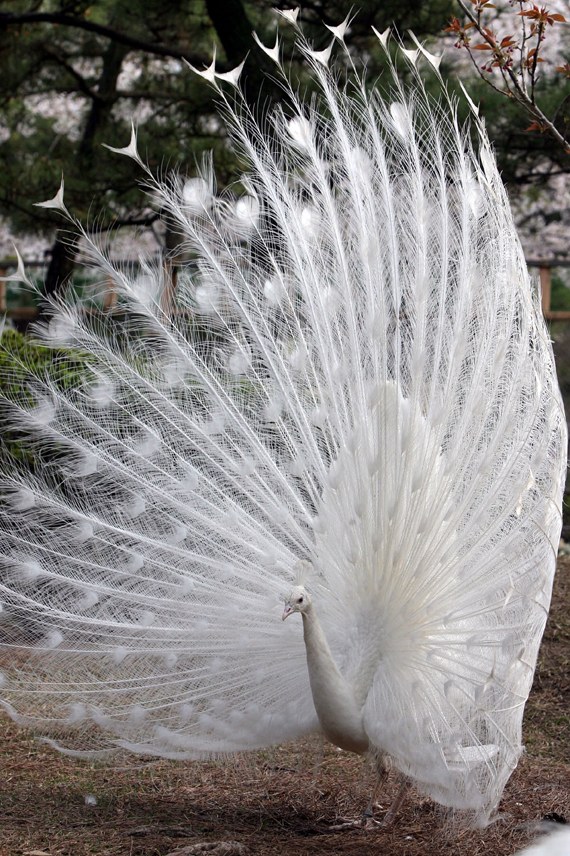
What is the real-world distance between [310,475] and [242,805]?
4.45 feet

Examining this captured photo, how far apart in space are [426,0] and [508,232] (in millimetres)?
4822

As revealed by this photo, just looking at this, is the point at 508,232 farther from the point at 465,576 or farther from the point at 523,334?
the point at 465,576

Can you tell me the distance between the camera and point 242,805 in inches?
148

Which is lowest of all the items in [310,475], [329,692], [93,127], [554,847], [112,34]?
[554,847]

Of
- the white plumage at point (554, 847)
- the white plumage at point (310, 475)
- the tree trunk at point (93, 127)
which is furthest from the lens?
the tree trunk at point (93, 127)

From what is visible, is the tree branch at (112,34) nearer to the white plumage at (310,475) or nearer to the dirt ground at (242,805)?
the white plumage at (310,475)

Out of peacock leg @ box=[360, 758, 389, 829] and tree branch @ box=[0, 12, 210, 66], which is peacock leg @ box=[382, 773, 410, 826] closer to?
peacock leg @ box=[360, 758, 389, 829]

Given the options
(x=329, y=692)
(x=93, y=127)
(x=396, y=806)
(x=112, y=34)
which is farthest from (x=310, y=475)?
(x=93, y=127)

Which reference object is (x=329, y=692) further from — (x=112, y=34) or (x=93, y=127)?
(x=93, y=127)

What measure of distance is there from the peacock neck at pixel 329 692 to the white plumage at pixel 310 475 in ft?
0.03

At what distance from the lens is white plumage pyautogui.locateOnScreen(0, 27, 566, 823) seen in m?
3.17

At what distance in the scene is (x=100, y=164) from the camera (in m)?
8.20

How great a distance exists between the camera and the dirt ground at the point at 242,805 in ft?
10.7

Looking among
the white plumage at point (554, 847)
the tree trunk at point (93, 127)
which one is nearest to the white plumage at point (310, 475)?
the white plumage at point (554, 847)
